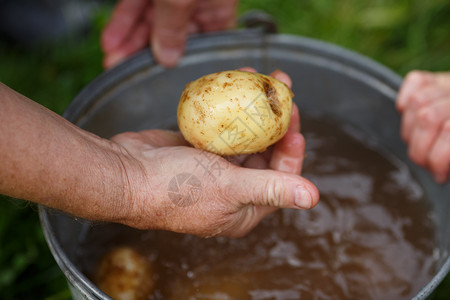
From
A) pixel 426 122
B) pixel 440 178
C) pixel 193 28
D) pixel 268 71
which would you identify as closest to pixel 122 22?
pixel 193 28

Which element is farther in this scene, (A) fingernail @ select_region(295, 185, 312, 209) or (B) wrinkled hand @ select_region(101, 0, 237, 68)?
(B) wrinkled hand @ select_region(101, 0, 237, 68)

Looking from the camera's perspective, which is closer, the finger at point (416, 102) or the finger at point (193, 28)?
the finger at point (416, 102)

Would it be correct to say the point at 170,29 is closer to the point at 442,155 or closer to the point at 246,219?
the point at 246,219

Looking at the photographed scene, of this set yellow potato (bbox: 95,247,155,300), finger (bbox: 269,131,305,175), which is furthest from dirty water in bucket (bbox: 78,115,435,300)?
finger (bbox: 269,131,305,175)

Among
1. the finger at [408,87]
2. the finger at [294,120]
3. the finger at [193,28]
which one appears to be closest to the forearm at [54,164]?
the finger at [294,120]

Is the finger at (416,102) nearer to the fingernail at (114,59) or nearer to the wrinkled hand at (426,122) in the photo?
the wrinkled hand at (426,122)

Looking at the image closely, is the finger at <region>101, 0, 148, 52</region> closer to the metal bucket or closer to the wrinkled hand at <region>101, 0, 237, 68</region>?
the wrinkled hand at <region>101, 0, 237, 68</region>

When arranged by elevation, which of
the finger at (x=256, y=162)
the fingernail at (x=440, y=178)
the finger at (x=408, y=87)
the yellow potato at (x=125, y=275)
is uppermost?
the finger at (x=408, y=87)
